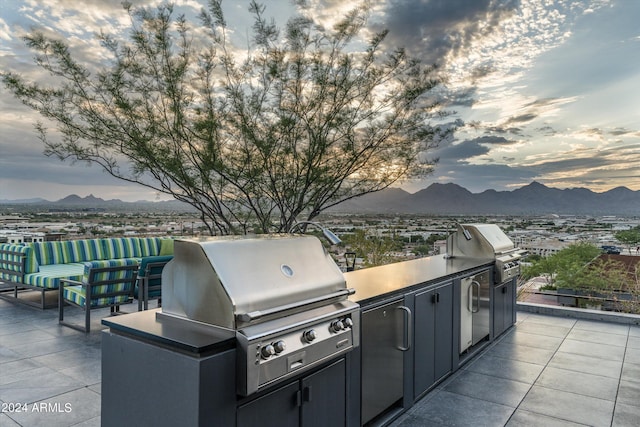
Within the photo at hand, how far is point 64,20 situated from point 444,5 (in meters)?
5.37

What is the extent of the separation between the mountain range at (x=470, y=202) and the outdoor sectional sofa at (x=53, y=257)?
2.19ft

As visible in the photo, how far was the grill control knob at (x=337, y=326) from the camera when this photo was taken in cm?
175

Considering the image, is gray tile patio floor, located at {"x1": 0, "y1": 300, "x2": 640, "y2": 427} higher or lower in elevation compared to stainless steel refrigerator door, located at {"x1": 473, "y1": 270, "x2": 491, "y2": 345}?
lower

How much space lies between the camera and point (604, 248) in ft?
19.4

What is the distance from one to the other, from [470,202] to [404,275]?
165 inches

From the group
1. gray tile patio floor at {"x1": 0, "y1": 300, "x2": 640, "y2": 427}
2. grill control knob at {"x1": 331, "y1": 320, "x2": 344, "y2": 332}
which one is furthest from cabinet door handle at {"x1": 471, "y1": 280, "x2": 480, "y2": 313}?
grill control knob at {"x1": 331, "y1": 320, "x2": 344, "y2": 332}

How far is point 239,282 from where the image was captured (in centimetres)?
149

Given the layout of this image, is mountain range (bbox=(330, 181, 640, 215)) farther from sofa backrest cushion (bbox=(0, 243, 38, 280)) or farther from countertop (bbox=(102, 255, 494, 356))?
sofa backrest cushion (bbox=(0, 243, 38, 280))

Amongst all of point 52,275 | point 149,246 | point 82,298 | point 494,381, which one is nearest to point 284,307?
point 494,381

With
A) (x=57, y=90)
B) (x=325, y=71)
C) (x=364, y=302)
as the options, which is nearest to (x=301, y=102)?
(x=325, y=71)

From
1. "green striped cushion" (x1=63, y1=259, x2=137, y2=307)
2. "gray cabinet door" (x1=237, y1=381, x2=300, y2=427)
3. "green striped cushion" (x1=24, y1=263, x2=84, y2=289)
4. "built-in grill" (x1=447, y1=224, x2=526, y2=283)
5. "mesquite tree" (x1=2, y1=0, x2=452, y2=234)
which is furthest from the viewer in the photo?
"mesquite tree" (x1=2, y1=0, x2=452, y2=234)

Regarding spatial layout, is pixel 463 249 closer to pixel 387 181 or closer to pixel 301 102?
pixel 387 181

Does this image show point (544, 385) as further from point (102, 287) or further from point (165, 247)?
point (165, 247)

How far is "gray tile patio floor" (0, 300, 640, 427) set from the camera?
102 inches
